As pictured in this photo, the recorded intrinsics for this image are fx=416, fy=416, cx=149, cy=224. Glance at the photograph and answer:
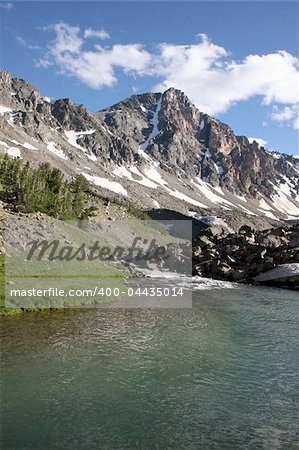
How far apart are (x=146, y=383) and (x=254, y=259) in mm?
50471

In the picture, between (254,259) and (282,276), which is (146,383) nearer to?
(282,276)

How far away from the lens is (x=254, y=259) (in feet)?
219

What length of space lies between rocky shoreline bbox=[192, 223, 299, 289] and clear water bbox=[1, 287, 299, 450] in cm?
2676

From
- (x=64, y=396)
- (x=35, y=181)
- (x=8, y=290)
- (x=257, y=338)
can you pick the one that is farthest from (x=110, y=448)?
(x=35, y=181)

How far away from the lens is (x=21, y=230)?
52.0 meters

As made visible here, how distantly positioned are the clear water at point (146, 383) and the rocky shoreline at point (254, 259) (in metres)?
26.8

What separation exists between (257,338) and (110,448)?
17.2 m

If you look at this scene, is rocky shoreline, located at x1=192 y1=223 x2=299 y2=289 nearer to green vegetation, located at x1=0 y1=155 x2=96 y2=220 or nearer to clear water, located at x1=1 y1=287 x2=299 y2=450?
clear water, located at x1=1 y1=287 x2=299 y2=450

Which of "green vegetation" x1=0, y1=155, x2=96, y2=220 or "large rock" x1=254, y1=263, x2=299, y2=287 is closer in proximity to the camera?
"large rock" x1=254, y1=263, x2=299, y2=287

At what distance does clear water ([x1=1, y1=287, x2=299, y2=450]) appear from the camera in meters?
14.5

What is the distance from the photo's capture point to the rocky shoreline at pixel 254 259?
59.6 meters

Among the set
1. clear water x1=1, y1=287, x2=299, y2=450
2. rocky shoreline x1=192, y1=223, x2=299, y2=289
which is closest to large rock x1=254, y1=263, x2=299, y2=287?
rocky shoreline x1=192, y1=223, x2=299, y2=289

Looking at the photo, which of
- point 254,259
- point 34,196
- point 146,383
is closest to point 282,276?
point 254,259

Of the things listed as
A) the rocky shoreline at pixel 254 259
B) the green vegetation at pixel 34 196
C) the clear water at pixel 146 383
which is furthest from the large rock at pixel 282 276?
the green vegetation at pixel 34 196
